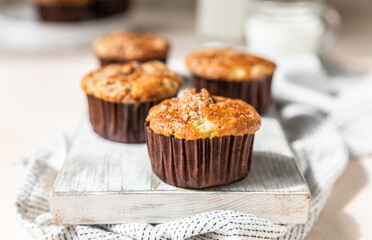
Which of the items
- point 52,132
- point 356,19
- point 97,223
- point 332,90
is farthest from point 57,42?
point 356,19

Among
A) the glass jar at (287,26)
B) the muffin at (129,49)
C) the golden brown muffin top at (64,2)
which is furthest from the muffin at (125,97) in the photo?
the golden brown muffin top at (64,2)

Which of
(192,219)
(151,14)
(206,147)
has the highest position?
(206,147)

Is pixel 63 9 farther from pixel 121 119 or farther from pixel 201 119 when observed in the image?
pixel 201 119

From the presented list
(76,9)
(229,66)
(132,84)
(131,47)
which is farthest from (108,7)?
(132,84)

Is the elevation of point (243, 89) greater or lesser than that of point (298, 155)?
greater

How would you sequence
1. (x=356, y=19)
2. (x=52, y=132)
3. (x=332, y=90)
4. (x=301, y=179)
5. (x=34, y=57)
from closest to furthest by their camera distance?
1. (x=301, y=179)
2. (x=52, y=132)
3. (x=332, y=90)
4. (x=34, y=57)
5. (x=356, y=19)

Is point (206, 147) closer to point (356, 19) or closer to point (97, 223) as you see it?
point (97, 223)

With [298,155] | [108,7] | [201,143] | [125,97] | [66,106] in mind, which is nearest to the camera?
[201,143]
